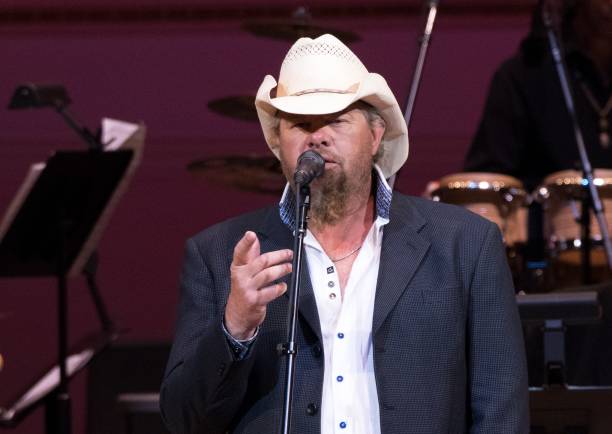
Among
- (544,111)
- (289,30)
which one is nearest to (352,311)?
(289,30)

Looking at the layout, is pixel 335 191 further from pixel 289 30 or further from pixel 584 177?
pixel 289 30

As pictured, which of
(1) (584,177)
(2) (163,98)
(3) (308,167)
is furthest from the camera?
(2) (163,98)

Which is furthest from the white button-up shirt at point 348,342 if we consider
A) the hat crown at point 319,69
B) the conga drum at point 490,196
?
the conga drum at point 490,196

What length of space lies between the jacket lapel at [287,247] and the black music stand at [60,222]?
164 centimetres

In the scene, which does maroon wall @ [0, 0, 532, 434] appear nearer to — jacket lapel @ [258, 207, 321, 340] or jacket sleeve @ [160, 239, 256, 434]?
jacket lapel @ [258, 207, 321, 340]

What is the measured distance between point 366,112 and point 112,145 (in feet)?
7.40

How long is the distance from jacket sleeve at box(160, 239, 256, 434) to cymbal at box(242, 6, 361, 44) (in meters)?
2.48

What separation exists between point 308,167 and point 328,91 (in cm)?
43

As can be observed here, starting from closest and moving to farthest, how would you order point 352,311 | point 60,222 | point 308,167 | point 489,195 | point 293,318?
point 293,318 → point 308,167 → point 352,311 → point 60,222 → point 489,195

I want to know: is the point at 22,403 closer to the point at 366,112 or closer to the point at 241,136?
the point at 366,112

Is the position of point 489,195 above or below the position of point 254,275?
below

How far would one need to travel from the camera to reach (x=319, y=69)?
397cm

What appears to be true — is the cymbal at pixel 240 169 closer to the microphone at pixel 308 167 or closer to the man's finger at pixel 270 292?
the microphone at pixel 308 167

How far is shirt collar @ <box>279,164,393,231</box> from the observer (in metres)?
3.96
